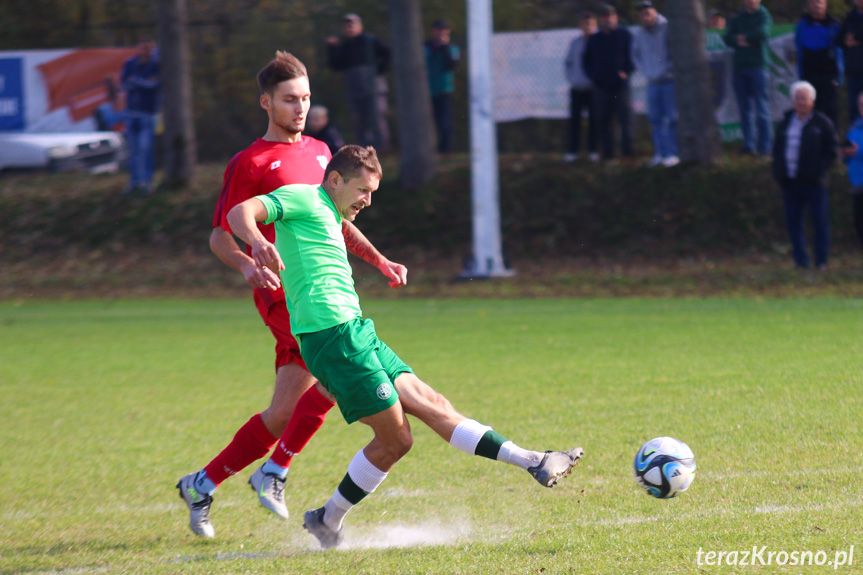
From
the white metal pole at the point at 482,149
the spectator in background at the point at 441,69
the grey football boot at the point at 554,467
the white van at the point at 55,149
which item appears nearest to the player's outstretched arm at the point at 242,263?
the grey football boot at the point at 554,467

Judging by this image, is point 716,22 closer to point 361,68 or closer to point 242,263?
point 361,68

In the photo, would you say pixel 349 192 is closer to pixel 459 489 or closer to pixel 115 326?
pixel 459 489

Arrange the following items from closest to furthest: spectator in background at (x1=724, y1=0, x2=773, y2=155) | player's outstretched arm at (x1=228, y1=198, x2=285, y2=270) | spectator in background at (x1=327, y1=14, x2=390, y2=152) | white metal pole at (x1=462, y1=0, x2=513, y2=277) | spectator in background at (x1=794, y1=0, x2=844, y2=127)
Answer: player's outstretched arm at (x1=228, y1=198, x2=285, y2=270) → white metal pole at (x1=462, y1=0, x2=513, y2=277) → spectator in background at (x1=794, y1=0, x2=844, y2=127) → spectator in background at (x1=724, y1=0, x2=773, y2=155) → spectator in background at (x1=327, y1=14, x2=390, y2=152)

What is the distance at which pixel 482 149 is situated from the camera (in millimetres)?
13758

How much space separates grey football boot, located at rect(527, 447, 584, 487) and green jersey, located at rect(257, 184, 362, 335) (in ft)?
2.99

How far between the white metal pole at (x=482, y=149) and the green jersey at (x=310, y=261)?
32.3 ft

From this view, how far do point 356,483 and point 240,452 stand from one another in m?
0.68

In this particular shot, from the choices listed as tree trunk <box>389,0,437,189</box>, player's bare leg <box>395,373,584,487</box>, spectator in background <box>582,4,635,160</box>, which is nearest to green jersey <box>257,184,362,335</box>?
player's bare leg <box>395,373,584,487</box>

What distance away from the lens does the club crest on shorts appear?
3.74 meters

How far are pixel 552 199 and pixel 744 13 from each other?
421 cm

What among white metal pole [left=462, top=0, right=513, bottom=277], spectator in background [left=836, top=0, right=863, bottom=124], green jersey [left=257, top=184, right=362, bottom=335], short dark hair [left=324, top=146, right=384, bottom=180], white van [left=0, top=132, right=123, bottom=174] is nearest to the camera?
green jersey [left=257, top=184, right=362, bottom=335]

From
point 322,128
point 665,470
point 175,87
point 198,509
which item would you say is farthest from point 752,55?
point 198,509

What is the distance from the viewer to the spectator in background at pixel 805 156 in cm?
1173

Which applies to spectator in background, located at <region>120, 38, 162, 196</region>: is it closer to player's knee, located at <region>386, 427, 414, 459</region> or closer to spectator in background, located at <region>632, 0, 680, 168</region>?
spectator in background, located at <region>632, 0, 680, 168</region>
